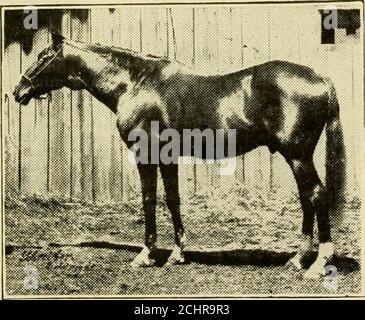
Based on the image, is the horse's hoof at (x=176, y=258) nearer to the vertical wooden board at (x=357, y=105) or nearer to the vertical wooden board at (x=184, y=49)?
the vertical wooden board at (x=184, y=49)

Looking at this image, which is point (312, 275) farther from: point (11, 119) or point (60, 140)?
point (11, 119)

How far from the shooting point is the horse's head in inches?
81.0

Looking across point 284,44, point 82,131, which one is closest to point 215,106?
point 284,44

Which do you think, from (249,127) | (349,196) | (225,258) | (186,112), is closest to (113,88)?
(186,112)

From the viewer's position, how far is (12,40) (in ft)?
6.82

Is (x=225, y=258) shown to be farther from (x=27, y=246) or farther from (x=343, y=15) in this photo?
(x=343, y=15)

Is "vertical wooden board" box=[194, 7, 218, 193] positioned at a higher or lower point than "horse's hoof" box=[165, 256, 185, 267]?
higher

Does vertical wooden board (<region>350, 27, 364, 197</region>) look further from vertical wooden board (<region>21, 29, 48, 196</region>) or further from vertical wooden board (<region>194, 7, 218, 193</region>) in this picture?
vertical wooden board (<region>21, 29, 48, 196</region>)

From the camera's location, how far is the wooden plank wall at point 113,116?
2.04 meters

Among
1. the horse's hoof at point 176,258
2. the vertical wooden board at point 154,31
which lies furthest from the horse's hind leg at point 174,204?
the vertical wooden board at point 154,31

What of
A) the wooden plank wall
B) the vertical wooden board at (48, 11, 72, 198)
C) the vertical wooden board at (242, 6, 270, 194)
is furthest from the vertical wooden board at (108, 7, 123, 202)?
the vertical wooden board at (242, 6, 270, 194)

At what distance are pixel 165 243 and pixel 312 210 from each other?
402 mm

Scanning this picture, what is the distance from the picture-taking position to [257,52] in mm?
2041
